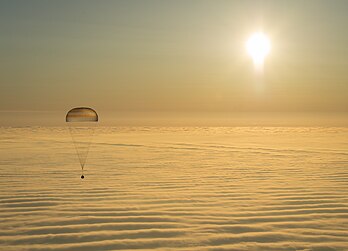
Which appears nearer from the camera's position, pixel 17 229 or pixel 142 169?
pixel 17 229

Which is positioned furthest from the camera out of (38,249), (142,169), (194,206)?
(142,169)

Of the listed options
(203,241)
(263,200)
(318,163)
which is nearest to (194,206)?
(263,200)

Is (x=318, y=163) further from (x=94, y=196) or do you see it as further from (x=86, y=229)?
(x=86, y=229)

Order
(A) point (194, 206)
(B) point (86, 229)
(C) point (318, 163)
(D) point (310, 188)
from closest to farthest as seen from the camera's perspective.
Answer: (B) point (86, 229), (A) point (194, 206), (D) point (310, 188), (C) point (318, 163)

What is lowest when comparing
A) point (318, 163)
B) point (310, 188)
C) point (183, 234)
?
point (183, 234)

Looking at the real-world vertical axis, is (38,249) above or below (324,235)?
below

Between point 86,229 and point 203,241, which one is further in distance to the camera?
point 86,229

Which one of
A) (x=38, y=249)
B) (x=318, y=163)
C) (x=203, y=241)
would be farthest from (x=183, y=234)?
(x=318, y=163)

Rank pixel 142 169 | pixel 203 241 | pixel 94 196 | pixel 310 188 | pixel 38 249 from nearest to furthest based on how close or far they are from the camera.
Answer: pixel 38 249, pixel 203 241, pixel 94 196, pixel 310 188, pixel 142 169

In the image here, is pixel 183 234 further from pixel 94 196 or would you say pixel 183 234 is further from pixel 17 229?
pixel 94 196
